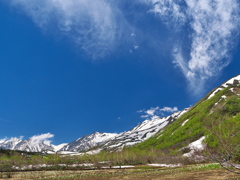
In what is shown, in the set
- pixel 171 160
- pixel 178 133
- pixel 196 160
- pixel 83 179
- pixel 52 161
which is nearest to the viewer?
pixel 83 179

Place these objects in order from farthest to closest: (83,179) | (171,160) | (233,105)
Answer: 1. (233,105)
2. (171,160)
3. (83,179)

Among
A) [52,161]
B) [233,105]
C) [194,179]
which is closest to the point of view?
[194,179]

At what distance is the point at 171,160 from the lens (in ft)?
283

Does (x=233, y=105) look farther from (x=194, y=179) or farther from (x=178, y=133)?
(x=194, y=179)

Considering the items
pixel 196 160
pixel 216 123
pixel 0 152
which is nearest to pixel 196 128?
pixel 196 160

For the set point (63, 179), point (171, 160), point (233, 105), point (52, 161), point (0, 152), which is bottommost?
point (63, 179)

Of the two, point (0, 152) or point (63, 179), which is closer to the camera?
point (63, 179)

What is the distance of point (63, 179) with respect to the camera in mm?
38000

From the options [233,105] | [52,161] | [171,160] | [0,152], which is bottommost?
[171,160]

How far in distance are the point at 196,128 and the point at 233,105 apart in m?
26.7

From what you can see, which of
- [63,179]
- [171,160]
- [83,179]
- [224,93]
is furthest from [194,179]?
[224,93]

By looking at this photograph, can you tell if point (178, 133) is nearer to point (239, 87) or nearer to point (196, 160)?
point (239, 87)

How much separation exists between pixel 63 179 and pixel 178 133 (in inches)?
5211

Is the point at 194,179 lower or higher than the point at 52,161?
lower
